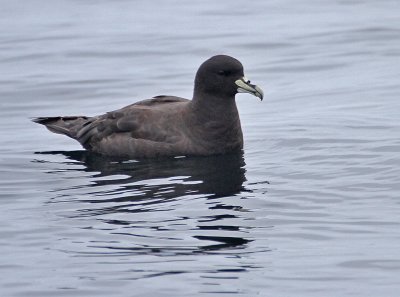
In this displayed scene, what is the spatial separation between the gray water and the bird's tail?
0.28 meters

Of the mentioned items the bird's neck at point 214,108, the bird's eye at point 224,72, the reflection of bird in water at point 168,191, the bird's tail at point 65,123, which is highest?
the bird's eye at point 224,72

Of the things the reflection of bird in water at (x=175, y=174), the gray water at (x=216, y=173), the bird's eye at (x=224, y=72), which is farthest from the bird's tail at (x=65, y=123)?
the bird's eye at (x=224, y=72)

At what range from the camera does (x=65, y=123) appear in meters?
15.7

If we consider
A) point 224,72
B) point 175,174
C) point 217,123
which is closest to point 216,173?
point 175,174

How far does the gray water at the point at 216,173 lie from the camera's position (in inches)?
401

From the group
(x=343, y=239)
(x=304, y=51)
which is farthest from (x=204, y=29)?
(x=343, y=239)

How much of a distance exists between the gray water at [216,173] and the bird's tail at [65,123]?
28 cm

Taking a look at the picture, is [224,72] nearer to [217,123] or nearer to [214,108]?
[214,108]

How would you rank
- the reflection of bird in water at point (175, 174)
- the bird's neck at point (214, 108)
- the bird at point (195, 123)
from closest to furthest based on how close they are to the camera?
the reflection of bird in water at point (175, 174), the bird at point (195, 123), the bird's neck at point (214, 108)

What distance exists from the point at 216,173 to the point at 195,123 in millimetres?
1016

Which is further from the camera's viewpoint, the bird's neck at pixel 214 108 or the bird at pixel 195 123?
the bird's neck at pixel 214 108

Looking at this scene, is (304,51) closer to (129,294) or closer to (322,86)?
(322,86)

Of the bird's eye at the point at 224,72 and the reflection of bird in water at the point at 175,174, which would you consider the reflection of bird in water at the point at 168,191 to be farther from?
the bird's eye at the point at 224,72

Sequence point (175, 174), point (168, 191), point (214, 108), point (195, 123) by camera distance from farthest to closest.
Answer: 1. point (214, 108)
2. point (195, 123)
3. point (175, 174)
4. point (168, 191)
